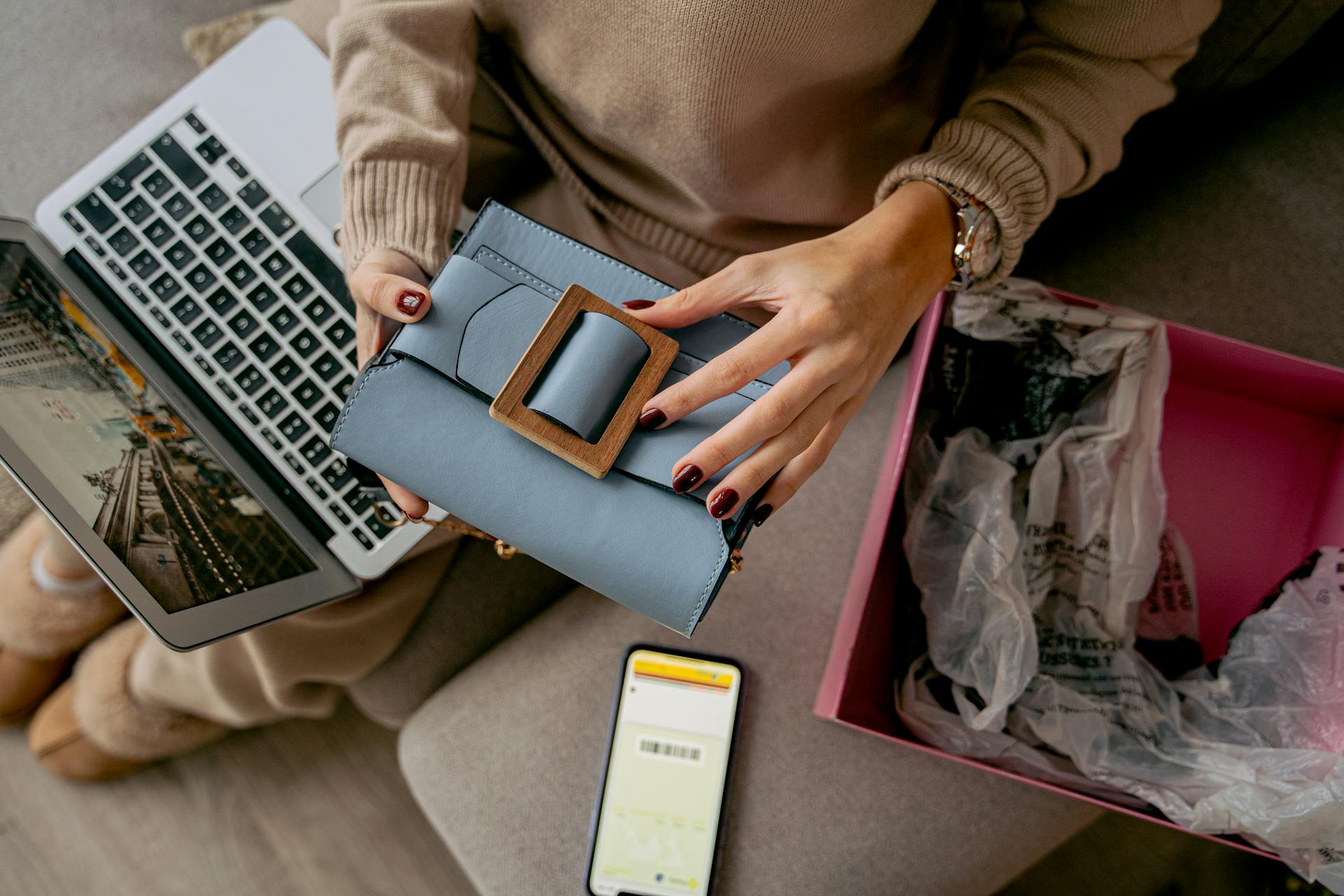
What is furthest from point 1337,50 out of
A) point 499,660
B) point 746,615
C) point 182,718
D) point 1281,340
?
point 182,718

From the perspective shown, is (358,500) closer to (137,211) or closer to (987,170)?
(137,211)

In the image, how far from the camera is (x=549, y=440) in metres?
0.48

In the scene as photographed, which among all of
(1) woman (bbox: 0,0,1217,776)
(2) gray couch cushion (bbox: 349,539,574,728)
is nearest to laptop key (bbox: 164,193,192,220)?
(1) woman (bbox: 0,0,1217,776)

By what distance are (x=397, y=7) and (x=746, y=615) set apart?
65 centimetres

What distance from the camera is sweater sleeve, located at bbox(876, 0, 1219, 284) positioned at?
59 cm

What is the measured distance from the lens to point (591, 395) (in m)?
0.47

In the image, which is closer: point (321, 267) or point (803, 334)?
point (803, 334)

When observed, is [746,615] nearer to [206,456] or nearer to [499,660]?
[499,660]

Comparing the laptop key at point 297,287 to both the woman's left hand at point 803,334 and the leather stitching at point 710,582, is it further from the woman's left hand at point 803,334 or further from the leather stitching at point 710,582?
the leather stitching at point 710,582

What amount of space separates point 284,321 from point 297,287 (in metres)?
0.03

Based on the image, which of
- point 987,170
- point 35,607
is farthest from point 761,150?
point 35,607

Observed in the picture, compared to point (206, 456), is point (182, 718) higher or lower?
lower

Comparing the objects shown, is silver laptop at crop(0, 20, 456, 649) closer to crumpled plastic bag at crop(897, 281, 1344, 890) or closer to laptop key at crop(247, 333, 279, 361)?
laptop key at crop(247, 333, 279, 361)

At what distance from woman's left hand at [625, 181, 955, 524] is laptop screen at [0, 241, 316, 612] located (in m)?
0.39
